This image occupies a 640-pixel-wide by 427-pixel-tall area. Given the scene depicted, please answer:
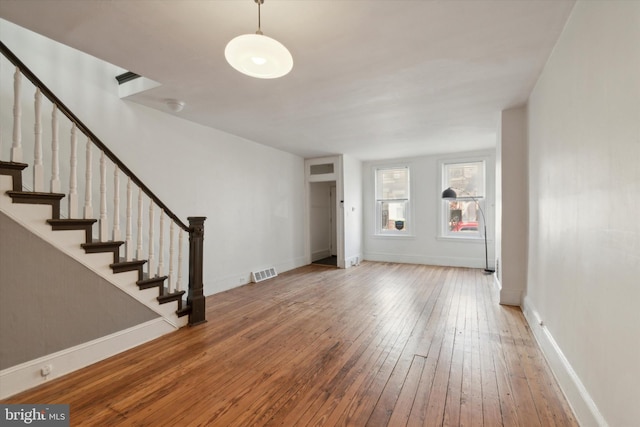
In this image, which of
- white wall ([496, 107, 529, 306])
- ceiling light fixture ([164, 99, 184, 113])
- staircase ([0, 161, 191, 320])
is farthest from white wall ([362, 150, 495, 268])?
staircase ([0, 161, 191, 320])

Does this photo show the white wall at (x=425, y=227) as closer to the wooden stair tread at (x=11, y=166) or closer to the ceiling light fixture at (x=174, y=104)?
the ceiling light fixture at (x=174, y=104)

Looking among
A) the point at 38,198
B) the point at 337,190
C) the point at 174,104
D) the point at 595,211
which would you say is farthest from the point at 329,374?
the point at 337,190

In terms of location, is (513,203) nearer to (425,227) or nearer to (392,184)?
(425,227)

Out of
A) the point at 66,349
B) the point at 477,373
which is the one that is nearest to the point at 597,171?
the point at 477,373

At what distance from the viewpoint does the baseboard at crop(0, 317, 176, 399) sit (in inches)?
75.0

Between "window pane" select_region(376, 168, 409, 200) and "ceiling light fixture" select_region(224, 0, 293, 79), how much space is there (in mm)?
5615

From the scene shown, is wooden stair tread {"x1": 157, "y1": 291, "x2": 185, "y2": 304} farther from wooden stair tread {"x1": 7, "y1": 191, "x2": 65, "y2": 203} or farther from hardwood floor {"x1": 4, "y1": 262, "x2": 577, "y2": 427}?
wooden stair tread {"x1": 7, "y1": 191, "x2": 65, "y2": 203}

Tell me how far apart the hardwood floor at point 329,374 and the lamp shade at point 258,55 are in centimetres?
215

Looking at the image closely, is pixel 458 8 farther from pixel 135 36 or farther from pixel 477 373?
pixel 477 373

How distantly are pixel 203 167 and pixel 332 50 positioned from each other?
2790 millimetres

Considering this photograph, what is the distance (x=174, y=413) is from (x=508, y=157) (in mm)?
4362

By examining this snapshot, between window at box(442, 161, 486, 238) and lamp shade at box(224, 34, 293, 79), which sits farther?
window at box(442, 161, 486, 238)

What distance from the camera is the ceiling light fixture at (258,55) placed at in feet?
5.00

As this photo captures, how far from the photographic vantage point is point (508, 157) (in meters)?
3.60
